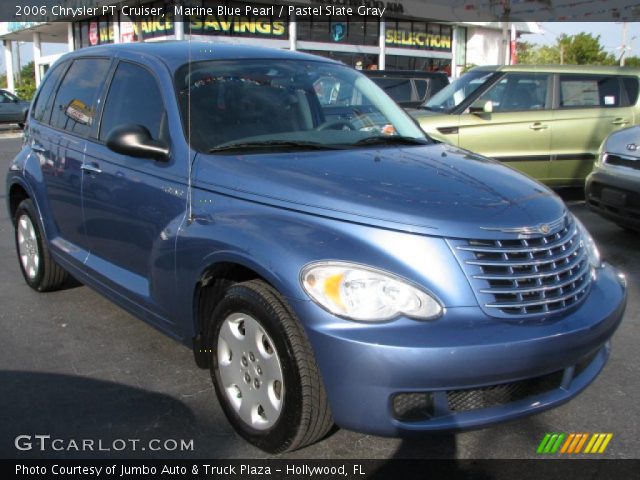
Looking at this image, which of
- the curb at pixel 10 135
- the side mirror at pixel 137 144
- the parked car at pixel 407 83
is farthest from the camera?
the curb at pixel 10 135

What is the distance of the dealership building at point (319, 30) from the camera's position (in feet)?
83.4

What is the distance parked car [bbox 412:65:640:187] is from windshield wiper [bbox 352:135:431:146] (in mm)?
4427

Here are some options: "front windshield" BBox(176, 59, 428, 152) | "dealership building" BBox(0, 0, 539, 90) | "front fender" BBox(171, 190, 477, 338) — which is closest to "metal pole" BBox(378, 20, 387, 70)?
"dealership building" BBox(0, 0, 539, 90)

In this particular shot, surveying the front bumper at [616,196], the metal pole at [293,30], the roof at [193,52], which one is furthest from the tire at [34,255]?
the metal pole at [293,30]

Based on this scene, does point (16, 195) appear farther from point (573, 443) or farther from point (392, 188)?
point (573, 443)

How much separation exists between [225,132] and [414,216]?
125cm

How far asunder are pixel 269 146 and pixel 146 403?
1.45m

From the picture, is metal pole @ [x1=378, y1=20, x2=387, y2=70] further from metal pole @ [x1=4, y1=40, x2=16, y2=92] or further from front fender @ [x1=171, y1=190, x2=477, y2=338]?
front fender @ [x1=171, y1=190, x2=477, y2=338]

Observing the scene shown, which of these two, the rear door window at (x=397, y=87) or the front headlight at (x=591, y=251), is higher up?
the rear door window at (x=397, y=87)

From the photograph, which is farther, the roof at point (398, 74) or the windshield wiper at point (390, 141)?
the roof at point (398, 74)

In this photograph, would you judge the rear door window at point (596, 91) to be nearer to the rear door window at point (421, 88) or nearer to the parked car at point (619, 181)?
the parked car at point (619, 181)

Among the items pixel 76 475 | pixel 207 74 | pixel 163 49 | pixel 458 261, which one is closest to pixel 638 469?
pixel 458 261

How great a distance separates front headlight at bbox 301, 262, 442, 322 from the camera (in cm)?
244

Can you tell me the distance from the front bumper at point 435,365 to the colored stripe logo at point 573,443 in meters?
0.42
